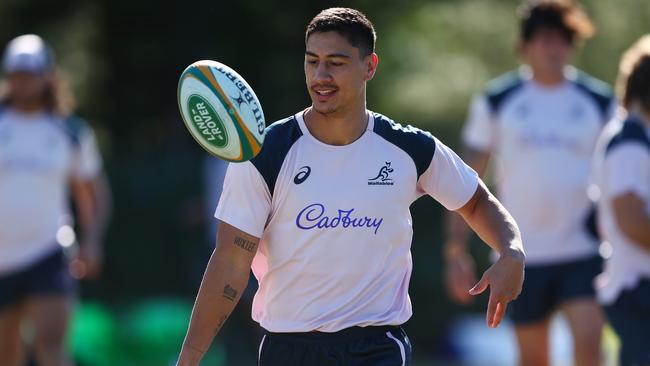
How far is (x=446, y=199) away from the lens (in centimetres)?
508

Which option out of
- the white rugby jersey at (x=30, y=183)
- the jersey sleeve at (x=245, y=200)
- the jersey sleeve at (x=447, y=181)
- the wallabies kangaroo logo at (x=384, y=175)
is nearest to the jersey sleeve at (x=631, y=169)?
the jersey sleeve at (x=447, y=181)

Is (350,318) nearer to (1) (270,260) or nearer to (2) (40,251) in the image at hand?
→ (1) (270,260)

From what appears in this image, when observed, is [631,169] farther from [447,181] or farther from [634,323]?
[447,181]

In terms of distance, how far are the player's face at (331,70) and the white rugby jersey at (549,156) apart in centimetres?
303

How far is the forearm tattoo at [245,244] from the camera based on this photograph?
187 inches

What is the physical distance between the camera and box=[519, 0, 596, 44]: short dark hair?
25.0 ft

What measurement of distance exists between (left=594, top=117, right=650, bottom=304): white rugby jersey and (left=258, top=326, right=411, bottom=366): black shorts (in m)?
1.75

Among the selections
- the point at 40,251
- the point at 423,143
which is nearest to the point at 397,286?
the point at 423,143

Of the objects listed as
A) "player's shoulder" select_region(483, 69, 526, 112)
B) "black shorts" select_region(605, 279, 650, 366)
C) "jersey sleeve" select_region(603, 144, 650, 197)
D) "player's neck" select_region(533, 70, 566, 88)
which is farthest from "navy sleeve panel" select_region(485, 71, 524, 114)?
"black shorts" select_region(605, 279, 650, 366)

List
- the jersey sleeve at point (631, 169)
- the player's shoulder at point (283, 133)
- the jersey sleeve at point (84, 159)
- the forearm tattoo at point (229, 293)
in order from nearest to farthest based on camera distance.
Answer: the forearm tattoo at point (229, 293) → the player's shoulder at point (283, 133) → the jersey sleeve at point (631, 169) → the jersey sleeve at point (84, 159)

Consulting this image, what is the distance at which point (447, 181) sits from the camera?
5.05 metres

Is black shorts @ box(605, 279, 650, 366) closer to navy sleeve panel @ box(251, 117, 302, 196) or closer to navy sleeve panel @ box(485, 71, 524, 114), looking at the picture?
navy sleeve panel @ box(485, 71, 524, 114)

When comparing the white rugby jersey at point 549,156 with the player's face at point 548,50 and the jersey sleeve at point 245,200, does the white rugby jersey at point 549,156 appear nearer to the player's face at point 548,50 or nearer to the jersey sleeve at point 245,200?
the player's face at point 548,50

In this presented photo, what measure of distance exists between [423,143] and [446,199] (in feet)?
0.80
